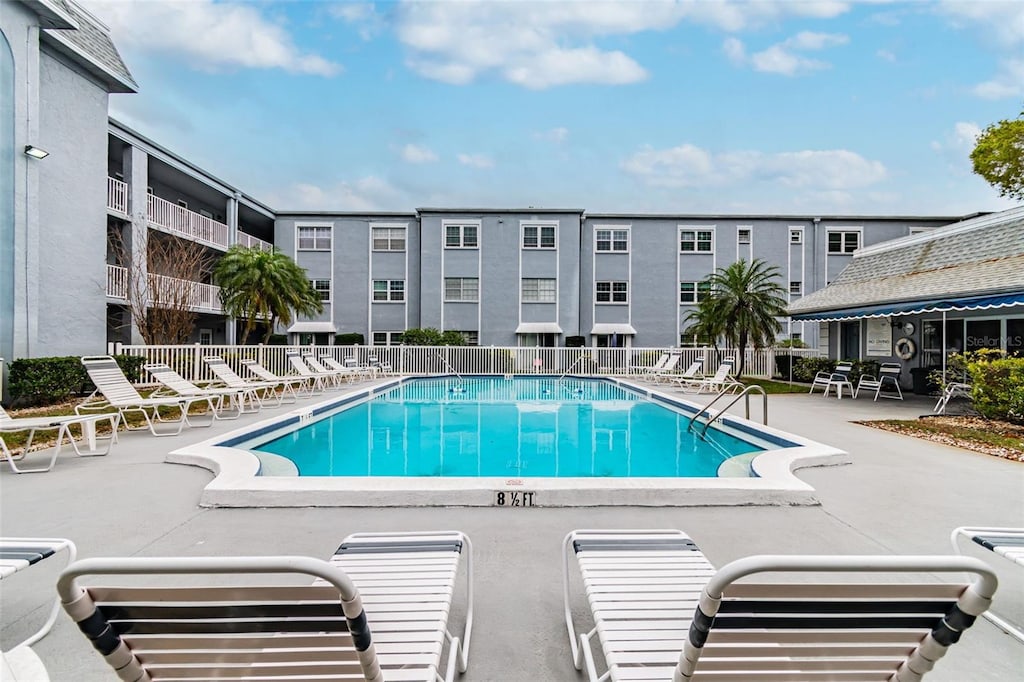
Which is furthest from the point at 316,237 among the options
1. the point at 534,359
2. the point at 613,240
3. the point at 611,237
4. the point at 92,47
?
the point at 613,240

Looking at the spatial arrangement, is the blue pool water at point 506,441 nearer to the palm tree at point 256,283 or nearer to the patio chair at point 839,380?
the patio chair at point 839,380

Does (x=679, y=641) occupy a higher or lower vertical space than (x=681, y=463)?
higher

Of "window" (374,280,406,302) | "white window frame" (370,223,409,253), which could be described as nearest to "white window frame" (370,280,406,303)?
"window" (374,280,406,302)

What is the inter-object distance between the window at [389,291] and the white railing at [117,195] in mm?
11489

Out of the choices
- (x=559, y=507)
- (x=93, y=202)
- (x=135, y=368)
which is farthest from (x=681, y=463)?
(x=93, y=202)

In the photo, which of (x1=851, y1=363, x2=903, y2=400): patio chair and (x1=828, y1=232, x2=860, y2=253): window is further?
(x1=828, y1=232, x2=860, y2=253): window

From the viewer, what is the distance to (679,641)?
1.89 metres

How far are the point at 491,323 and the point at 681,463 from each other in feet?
63.5

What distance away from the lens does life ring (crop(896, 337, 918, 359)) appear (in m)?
14.8

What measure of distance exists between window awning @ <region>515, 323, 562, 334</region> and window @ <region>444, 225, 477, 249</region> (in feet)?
16.2

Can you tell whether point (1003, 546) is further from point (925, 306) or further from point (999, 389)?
point (925, 306)

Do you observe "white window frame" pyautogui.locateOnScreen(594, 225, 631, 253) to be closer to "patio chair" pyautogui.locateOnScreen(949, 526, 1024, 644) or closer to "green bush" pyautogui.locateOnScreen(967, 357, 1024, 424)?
"green bush" pyautogui.locateOnScreen(967, 357, 1024, 424)

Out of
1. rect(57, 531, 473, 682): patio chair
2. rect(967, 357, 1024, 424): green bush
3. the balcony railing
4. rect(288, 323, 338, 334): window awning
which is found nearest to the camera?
rect(57, 531, 473, 682): patio chair

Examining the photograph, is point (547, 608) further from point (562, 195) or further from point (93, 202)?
point (562, 195)
